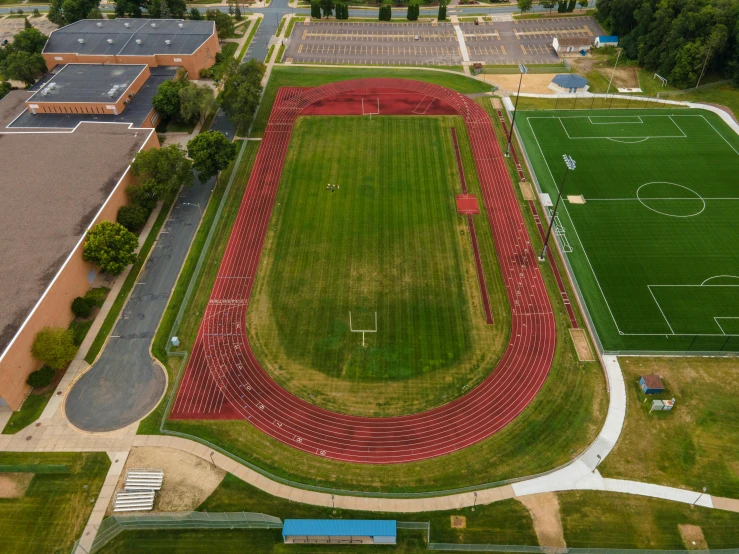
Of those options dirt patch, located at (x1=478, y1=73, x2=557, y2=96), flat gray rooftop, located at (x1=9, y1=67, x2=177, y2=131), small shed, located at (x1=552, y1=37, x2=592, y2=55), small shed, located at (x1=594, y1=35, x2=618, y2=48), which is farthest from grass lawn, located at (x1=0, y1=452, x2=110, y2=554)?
small shed, located at (x1=594, y1=35, x2=618, y2=48)

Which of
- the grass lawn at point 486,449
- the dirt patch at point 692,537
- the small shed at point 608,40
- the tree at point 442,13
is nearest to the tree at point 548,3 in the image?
the small shed at point 608,40

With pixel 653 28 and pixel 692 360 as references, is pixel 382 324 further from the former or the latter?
pixel 653 28

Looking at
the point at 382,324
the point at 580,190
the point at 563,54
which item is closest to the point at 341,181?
the point at 382,324

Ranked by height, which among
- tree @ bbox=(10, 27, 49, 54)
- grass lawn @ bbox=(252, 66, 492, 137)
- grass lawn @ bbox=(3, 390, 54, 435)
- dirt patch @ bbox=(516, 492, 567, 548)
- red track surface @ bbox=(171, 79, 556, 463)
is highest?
tree @ bbox=(10, 27, 49, 54)

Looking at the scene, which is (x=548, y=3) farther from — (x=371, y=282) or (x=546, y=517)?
(x=546, y=517)

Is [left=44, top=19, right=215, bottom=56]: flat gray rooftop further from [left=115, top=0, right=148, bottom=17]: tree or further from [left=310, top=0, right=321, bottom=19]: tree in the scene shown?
[left=310, top=0, right=321, bottom=19]: tree

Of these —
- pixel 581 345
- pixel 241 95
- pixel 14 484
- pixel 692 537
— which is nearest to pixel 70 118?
pixel 241 95

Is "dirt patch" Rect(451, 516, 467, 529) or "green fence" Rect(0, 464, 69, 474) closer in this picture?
"dirt patch" Rect(451, 516, 467, 529)
